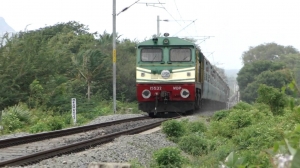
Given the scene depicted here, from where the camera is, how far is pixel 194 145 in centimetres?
1042

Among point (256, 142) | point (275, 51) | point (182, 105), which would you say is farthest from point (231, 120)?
point (275, 51)

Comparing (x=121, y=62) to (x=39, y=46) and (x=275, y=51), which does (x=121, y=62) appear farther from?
(x=275, y=51)

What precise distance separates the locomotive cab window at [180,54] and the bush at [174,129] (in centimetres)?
659

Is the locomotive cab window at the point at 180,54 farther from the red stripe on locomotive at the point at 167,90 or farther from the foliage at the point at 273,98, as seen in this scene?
the foliage at the point at 273,98

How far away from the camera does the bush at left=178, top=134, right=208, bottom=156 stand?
10148 mm

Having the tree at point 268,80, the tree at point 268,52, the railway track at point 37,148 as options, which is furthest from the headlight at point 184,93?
the tree at point 268,52

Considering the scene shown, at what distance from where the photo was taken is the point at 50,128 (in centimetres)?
1541

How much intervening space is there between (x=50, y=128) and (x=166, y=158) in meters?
8.18

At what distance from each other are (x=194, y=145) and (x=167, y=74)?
8429 mm

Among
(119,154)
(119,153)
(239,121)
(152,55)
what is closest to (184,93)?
(152,55)

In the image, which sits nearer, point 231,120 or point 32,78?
point 231,120

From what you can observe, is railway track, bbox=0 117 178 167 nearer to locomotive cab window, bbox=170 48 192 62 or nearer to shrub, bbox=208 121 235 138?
shrub, bbox=208 121 235 138

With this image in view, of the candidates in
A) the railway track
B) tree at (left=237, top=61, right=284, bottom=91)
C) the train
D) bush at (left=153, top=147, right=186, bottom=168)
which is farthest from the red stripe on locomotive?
tree at (left=237, top=61, right=284, bottom=91)

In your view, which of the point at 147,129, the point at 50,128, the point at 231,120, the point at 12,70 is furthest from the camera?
the point at 12,70
